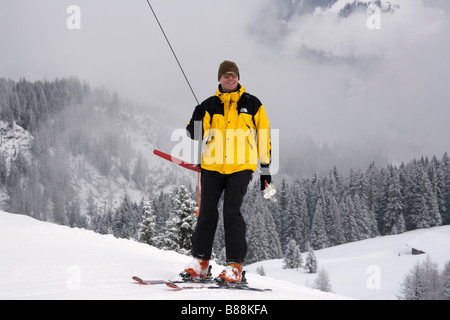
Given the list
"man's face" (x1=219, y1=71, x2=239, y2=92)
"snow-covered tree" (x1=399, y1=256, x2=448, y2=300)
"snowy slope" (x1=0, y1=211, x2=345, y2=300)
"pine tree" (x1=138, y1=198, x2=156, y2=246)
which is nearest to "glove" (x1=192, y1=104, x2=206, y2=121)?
"man's face" (x1=219, y1=71, x2=239, y2=92)

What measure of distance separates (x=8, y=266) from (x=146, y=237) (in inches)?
1185

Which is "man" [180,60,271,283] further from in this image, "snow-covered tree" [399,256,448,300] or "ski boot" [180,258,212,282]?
"snow-covered tree" [399,256,448,300]

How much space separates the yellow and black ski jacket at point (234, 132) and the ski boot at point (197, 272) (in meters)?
1.20

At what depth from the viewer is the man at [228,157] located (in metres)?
4.28

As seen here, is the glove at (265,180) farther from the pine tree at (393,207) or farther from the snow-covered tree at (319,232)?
the pine tree at (393,207)

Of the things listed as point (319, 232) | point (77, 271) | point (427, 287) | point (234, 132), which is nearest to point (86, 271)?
point (77, 271)

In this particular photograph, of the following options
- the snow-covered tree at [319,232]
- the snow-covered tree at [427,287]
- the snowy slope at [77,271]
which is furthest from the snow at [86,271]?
the snow-covered tree at [319,232]

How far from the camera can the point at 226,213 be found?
4.31 metres

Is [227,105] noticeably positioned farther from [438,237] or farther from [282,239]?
[282,239]

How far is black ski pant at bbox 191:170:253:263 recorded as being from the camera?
4.26 m

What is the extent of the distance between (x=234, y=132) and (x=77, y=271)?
2740mm

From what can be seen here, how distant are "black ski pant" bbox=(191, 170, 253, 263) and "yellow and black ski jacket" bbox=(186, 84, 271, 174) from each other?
13 centimetres

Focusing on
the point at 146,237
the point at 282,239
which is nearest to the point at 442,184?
the point at 282,239

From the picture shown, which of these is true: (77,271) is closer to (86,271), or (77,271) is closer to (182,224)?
(86,271)
